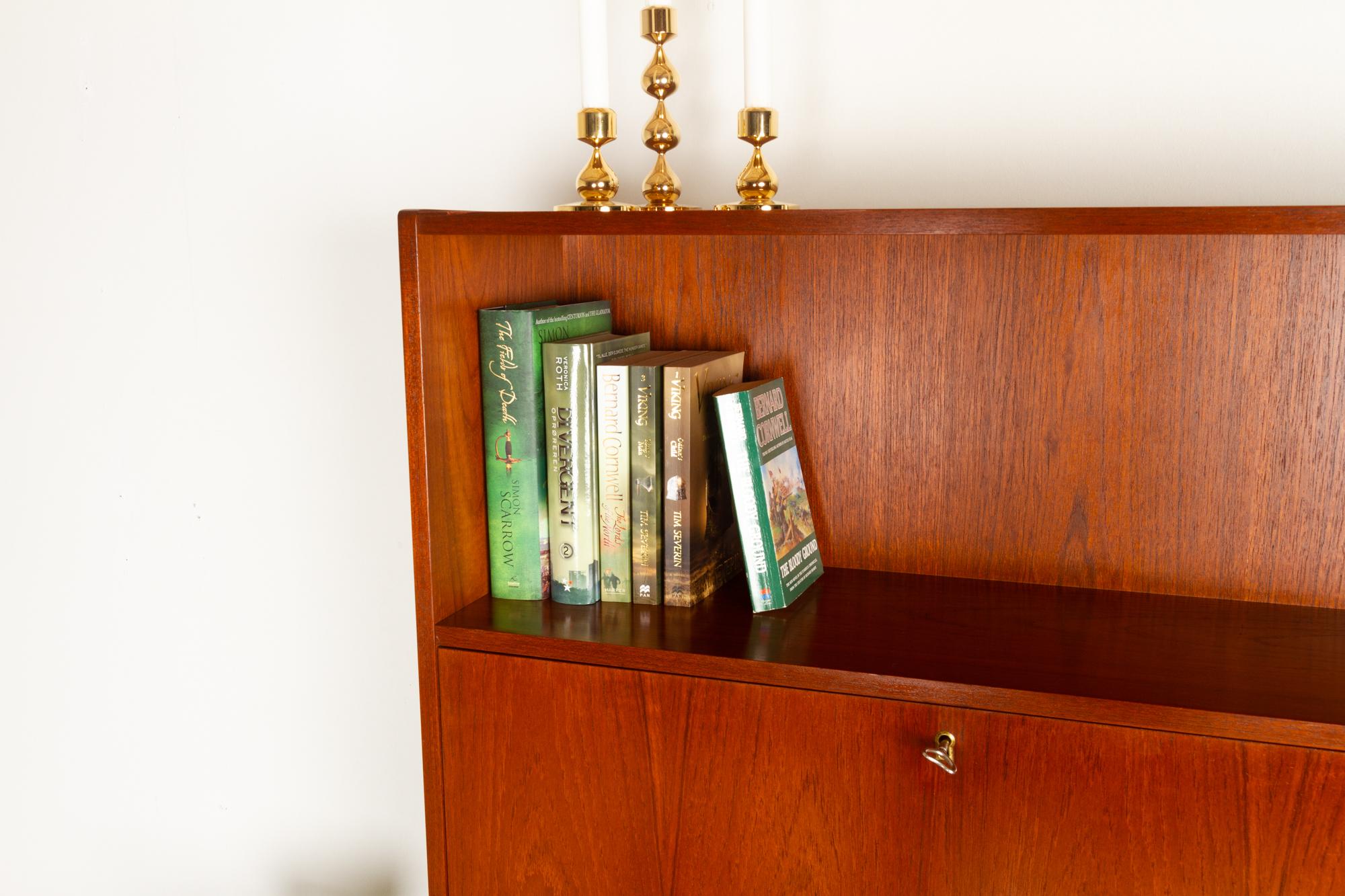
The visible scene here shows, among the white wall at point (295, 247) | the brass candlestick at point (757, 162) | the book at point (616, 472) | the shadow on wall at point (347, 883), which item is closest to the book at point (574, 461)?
the book at point (616, 472)

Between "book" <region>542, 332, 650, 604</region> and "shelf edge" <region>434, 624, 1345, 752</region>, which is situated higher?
"book" <region>542, 332, 650, 604</region>

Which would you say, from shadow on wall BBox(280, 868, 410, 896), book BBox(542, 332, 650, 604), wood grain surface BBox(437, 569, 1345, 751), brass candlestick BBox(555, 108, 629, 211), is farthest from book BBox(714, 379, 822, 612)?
shadow on wall BBox(280, 868, 410, 896)

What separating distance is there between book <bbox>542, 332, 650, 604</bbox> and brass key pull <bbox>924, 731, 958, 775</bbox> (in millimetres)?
403

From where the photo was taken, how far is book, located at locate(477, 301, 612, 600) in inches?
45.8

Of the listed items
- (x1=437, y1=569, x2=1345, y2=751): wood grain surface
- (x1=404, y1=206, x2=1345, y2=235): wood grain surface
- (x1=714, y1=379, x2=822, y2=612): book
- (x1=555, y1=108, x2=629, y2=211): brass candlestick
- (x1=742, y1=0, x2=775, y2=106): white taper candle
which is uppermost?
(x1=742, y1=0, x2=775, y2=106): white taper candle

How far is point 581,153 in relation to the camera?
1430mm

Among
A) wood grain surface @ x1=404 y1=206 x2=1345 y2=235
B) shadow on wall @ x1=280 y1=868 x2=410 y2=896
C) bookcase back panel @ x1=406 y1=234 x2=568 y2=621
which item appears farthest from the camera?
shadow on wall @ x1=280 y1=868 x2=410 y2=896

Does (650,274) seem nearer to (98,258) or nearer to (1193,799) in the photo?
(98,258)

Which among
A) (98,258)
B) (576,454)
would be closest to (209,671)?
(98,258)

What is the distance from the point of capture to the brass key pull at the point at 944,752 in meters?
0.98

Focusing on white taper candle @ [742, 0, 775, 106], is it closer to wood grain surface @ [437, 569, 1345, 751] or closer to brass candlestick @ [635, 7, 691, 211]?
brass candlestick @ [635, 7, 691, 211]

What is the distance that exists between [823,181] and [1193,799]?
765 millimetres

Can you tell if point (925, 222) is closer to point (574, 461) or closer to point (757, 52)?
point (757, 52)

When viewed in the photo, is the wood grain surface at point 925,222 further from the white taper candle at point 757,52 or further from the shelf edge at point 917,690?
the shelf edge at point 917,690
